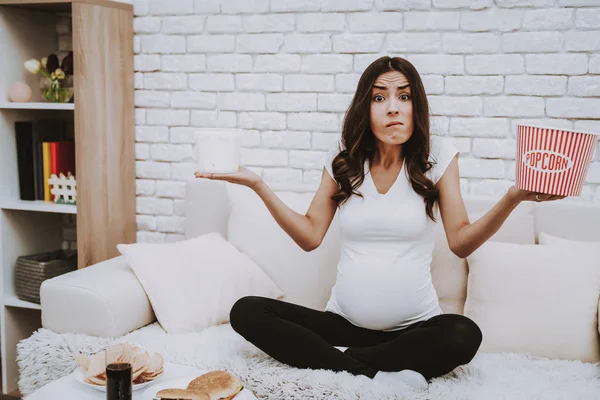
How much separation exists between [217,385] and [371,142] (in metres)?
0.94

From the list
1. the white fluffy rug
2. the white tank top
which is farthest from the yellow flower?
the white tank top

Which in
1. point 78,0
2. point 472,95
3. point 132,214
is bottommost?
point 132,214

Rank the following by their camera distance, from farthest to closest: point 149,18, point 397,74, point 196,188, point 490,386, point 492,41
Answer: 1. point 149,18
2. point 196,188
3. point 492,41
4. point 397,74
5. point 490,386

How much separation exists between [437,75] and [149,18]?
4.03 ft

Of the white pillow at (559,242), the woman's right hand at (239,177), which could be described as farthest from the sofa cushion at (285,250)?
the white pillow at (559,242)

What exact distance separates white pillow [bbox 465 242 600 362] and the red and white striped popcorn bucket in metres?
0.69

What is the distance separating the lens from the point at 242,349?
187 cm

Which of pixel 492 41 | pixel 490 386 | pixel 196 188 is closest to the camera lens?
pixel 490 386

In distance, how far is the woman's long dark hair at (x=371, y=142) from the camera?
6.06 feet

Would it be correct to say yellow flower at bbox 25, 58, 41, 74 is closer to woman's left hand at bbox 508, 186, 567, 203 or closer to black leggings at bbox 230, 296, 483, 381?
black leggings at bbox 230, 296, 483, 381

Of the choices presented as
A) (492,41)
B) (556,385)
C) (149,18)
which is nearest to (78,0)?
(149,18)

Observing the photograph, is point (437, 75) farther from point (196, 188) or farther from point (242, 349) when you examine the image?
point (242, 349)

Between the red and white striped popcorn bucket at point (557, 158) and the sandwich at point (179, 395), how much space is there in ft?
2.65

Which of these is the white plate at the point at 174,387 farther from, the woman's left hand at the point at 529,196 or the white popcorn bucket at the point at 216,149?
the woman's left hand at the point at 529,196
